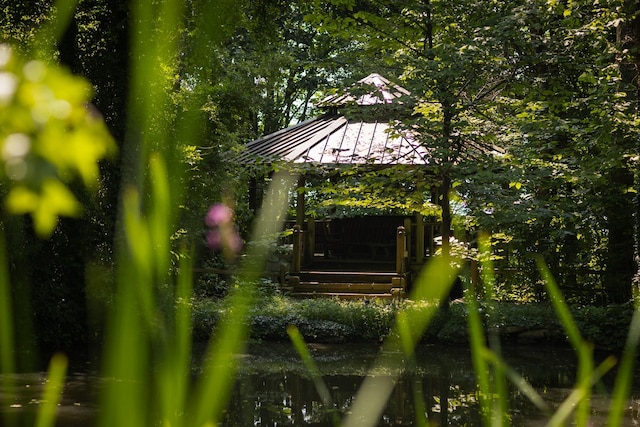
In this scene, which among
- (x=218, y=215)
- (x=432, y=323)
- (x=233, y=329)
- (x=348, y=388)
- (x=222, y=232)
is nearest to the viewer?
(x=233, y=329)

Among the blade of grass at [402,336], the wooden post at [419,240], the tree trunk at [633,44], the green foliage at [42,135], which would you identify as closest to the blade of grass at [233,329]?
the blade of grass at [402,336]

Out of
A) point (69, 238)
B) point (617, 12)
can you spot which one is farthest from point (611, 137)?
point (69, 238)

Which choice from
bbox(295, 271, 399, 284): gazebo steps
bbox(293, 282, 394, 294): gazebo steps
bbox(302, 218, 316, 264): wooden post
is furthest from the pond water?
bbox(302, 218, 316, 264): wooden post

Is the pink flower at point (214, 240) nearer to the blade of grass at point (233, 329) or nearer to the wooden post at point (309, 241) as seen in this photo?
the blade of grass at point (233, 329)

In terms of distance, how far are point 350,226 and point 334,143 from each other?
235 cm

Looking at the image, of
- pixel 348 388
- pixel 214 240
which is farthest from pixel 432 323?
pixel 214 240

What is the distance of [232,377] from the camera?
845cm

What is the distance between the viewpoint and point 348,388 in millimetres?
8109

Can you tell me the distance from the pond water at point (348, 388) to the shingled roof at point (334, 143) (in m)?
4.43

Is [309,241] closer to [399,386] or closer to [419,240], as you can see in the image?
[419,240]

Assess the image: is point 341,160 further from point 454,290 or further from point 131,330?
point 131,330

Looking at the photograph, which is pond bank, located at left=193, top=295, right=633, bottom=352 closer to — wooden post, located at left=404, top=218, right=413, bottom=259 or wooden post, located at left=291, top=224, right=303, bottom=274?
wooden post, located at left=291, top=224, right=303, bottom=274

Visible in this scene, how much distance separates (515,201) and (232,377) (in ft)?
16.4

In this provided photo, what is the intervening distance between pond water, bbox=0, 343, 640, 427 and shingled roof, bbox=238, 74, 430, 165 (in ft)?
14.5
